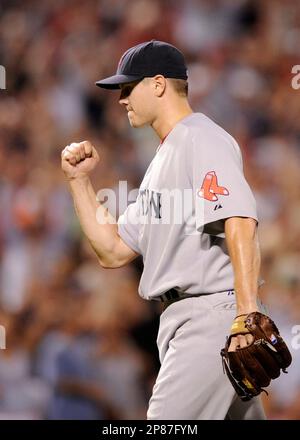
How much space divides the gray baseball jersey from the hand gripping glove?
A: 25cm

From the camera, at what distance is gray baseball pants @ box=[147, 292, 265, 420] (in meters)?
2.28

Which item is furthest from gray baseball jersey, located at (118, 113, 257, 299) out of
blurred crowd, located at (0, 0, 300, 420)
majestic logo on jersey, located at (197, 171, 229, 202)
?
blurred crowd, located at (0, 0, 300, 420)

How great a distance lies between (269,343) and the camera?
84.0 inches

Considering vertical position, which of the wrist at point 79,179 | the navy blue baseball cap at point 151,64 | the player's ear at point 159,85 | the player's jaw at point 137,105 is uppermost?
the navy blue baseball cap at point 151,64

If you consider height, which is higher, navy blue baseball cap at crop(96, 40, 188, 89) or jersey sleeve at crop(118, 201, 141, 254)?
navy blue baseball cap at crop(96, 40, 188, 89)

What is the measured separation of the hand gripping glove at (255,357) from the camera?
208 cm

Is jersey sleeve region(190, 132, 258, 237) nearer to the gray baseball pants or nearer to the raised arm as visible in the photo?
the gray baseball pants

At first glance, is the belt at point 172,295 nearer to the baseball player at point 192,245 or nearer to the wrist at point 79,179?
the baseball player at point 192,245

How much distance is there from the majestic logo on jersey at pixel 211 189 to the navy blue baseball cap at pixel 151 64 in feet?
1.42

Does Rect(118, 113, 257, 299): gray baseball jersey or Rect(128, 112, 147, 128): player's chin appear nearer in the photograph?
Rect(118, 113, 257, 299): gray baseball jersey

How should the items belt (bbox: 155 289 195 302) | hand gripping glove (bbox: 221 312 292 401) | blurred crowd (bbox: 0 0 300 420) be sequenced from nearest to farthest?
hand gripping glove (bbox: 221 312 292 401), belt (bbox: 155 289 195 302), blurred crowd (bbox: 0 0 300 420)

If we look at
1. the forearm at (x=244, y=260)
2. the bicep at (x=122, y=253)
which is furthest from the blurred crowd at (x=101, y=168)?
the forearm at (x=244, y=260)
